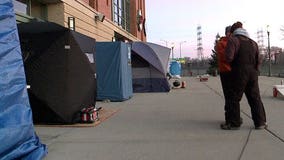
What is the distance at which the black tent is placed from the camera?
1082cm

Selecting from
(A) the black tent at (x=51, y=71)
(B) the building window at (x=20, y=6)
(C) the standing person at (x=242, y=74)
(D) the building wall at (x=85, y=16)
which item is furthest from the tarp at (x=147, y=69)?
(C) the standing person at (x=242, y=74)

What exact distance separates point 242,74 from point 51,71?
4081mm

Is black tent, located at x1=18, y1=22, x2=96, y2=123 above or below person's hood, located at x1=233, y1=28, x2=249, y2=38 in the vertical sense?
below

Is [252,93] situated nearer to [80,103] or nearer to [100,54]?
[80,103]

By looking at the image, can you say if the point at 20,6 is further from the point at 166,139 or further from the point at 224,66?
the point at 166,139

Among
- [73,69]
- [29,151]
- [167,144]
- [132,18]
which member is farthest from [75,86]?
[132,18]

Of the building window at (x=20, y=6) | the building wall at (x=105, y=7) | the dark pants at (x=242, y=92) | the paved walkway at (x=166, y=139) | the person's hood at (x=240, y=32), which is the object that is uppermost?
the building wall at (x=105, y=7)

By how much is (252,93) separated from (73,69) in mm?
3958

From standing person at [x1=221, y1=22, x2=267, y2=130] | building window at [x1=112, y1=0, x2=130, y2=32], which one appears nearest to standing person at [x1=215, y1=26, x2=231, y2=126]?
standing person at [x1=221, y1=22, x2=267, y2=130]

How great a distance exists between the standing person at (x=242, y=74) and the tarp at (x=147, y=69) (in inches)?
514

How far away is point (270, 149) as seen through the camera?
781 centimetres

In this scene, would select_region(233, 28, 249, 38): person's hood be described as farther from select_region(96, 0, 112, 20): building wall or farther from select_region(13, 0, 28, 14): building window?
select_region(96, 0, 112, 20): building wall

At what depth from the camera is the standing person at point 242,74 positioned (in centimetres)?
975

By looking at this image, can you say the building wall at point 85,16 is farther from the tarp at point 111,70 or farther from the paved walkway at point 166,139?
the paved walkway at point 166,139
